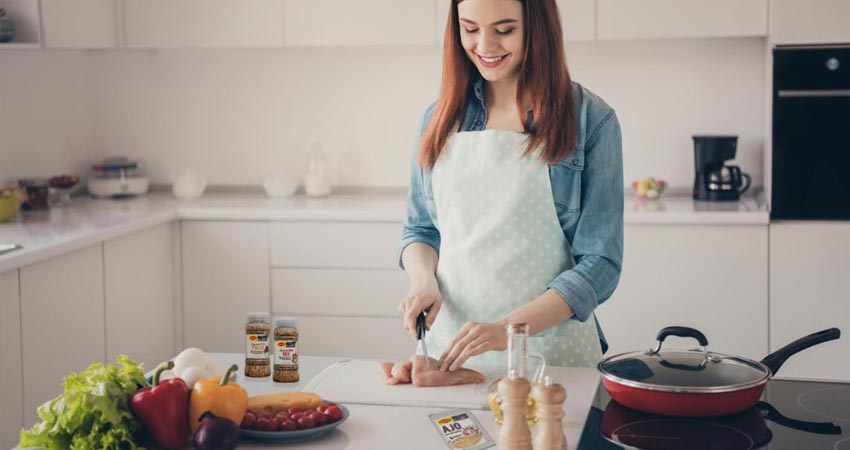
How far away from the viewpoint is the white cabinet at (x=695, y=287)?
3.60 meters

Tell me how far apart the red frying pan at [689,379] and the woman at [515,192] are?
32 cm

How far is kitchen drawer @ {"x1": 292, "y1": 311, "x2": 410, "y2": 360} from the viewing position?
12.6 ft

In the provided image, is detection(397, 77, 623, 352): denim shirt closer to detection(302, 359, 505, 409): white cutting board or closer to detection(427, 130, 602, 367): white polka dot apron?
detection(427, 130, 602, 367): white polka dot apron

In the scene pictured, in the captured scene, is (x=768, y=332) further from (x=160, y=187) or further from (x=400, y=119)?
(x=160, y=187)

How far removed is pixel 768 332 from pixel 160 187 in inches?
99.1

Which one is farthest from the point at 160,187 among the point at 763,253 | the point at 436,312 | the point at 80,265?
the point at 436,312

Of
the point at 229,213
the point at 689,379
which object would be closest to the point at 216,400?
the point at 689,379

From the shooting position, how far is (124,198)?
4.38m

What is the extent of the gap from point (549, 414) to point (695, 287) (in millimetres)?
2366

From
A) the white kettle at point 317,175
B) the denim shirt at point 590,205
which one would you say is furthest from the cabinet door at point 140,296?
the denim shirt at point 590,205

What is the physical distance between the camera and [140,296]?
12.1ft

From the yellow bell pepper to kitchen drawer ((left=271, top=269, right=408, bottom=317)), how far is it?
2236 mm

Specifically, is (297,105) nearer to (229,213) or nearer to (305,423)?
(229,213)

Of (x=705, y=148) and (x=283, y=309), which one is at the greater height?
(x=705, y=148)
